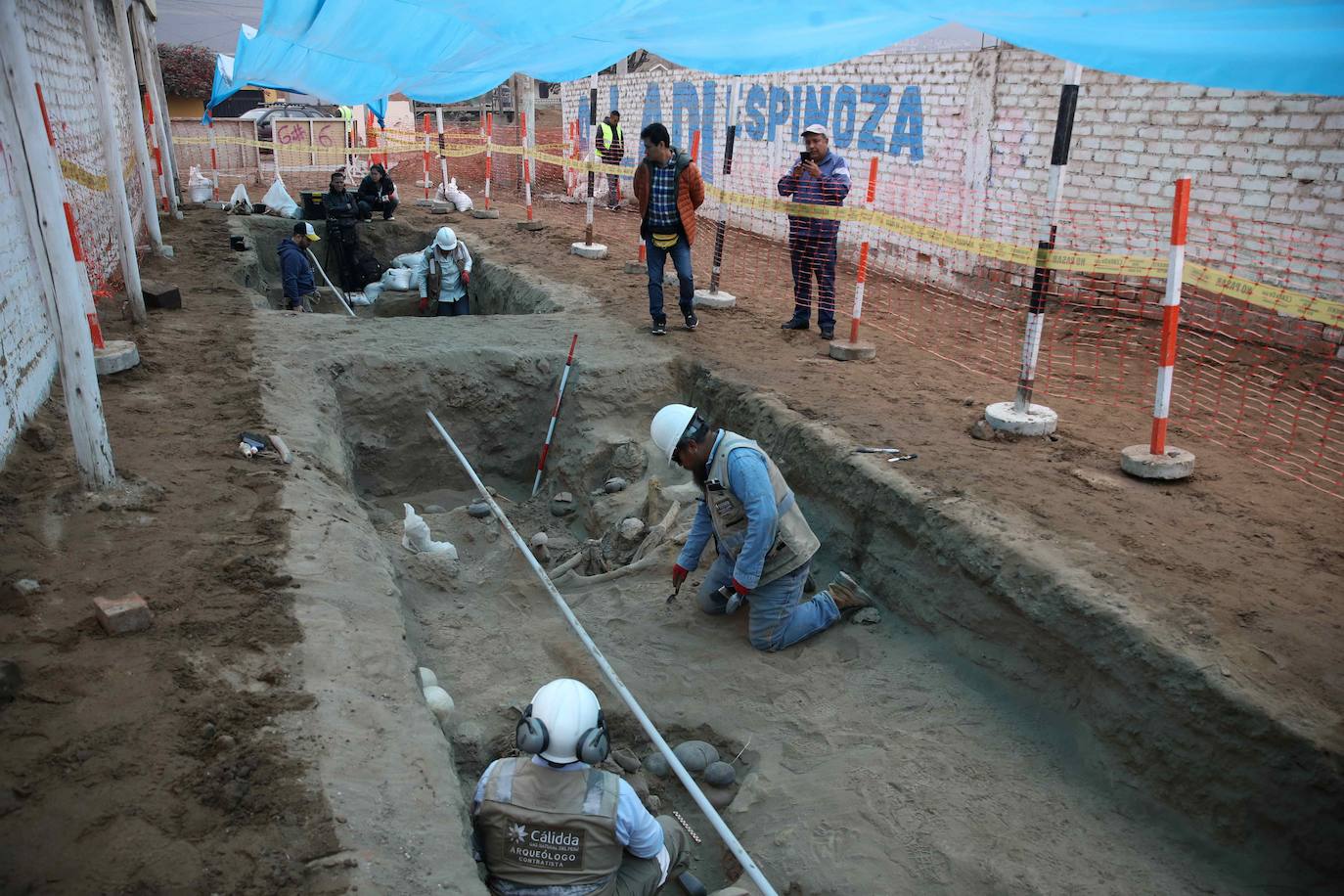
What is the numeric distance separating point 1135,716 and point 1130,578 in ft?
2.22

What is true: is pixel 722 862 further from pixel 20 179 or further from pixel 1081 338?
pixel 1081 338

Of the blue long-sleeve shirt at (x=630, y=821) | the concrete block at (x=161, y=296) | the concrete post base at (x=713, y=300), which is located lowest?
the blue long-sleeve shirt at (x=630, y=821)

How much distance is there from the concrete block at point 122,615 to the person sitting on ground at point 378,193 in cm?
1196

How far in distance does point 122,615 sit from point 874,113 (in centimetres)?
1109

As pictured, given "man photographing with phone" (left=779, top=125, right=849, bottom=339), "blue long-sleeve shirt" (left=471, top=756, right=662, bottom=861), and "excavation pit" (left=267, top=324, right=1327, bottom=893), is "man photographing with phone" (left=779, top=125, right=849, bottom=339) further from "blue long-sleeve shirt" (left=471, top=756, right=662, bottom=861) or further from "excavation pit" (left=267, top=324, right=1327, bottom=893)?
"blue long-sleeve shirt" (left=471, top=756, right=662, bottom=861)

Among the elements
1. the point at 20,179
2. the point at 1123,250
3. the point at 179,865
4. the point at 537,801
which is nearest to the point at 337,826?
the point at 179,865

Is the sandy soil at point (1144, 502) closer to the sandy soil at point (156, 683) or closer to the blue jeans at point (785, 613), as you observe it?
the blue jeans at point (785, 613)

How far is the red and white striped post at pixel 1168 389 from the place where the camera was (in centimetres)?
494

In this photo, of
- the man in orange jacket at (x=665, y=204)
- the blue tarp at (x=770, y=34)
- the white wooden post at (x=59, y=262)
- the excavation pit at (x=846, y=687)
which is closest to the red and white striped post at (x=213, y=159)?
the blue tarp at (x=770, y=34)

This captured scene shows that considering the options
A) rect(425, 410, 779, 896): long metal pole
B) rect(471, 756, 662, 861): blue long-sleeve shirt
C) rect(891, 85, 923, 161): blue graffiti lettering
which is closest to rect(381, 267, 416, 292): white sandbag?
rect(891, 85, 923, 161): blue graffiti lettering

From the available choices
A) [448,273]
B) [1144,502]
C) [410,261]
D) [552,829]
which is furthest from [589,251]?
[552,829]

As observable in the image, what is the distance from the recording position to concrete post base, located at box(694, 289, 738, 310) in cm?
971

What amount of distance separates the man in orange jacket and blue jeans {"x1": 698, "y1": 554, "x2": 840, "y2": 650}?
4.12 metres

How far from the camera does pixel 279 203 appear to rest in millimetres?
16547
